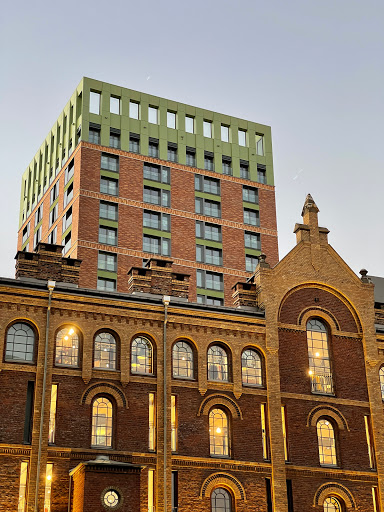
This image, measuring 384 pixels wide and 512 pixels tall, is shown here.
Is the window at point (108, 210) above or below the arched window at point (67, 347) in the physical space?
above

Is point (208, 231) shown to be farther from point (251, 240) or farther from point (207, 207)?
point (251, 240)

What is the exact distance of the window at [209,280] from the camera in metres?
79.6

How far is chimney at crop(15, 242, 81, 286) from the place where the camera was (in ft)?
141

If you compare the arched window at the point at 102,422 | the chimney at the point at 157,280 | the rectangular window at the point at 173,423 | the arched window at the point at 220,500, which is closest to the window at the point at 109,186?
the chimney at the point at 157,280

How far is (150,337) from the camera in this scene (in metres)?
42.4

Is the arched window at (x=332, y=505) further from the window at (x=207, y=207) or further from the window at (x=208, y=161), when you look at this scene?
the window at (x=208, y=161)

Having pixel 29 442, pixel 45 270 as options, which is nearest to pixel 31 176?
pixel 45 270

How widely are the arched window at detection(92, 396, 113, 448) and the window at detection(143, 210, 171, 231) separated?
40.1 m

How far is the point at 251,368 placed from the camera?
43.9 metres

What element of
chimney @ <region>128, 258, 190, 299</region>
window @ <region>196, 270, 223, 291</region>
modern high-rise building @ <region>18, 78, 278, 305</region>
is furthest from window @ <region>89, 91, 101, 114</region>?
chimney @ <region>128, 258, 190, 299</region>

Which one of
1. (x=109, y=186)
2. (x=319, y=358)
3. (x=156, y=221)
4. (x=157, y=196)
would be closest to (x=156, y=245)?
(x=156, y=221)

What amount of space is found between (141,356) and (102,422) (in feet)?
13.3

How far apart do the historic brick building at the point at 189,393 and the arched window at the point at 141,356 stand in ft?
0.23

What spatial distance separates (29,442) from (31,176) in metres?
61.8
